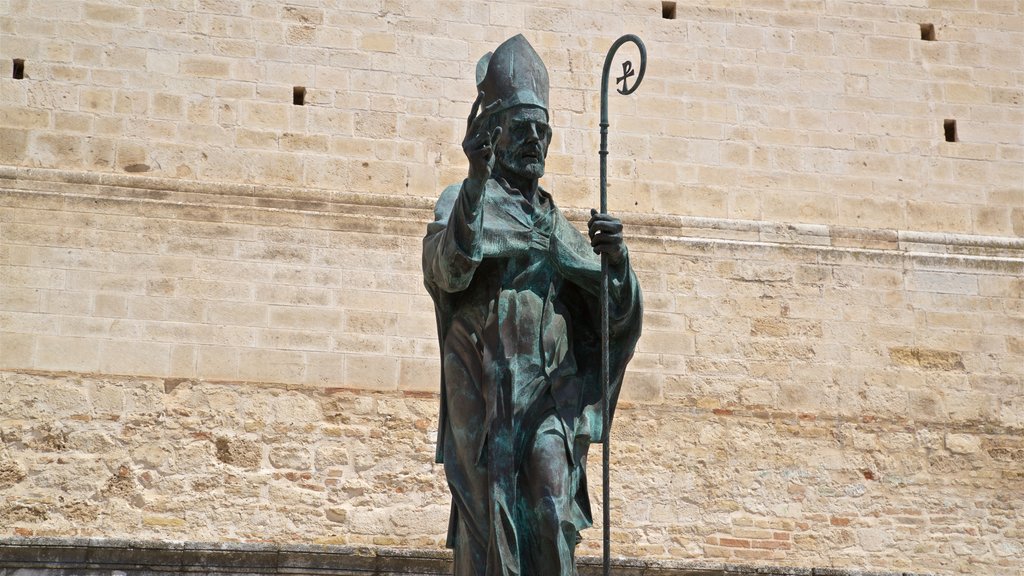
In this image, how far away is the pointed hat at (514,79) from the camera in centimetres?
514

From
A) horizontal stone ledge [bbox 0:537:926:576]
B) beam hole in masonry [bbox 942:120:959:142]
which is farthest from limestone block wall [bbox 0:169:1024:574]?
horizontal stone ledge [bbox 0:537:926:576]

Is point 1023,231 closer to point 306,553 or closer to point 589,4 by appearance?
point 589,4

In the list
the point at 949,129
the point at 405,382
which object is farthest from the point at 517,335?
the point at 949,129

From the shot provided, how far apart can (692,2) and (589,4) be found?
2.78 feet

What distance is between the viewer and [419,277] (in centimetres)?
1305

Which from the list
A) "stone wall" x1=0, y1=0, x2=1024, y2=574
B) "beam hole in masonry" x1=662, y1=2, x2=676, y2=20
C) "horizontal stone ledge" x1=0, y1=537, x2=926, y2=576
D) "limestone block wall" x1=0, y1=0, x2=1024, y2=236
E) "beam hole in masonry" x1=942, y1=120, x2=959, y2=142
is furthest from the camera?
"beam hole in masonry" x1=942, y1=120, x2=959, y2=142

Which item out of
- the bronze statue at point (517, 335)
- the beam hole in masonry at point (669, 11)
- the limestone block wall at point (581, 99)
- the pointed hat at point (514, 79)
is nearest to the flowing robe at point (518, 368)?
the bronze statue at point (517, 335)

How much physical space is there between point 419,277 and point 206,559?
3.44 metres

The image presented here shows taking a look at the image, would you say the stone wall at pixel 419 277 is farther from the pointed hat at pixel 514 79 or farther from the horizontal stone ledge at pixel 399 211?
the pointed hat at pixel 514 79

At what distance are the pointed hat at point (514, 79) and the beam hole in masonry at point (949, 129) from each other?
9849 mm

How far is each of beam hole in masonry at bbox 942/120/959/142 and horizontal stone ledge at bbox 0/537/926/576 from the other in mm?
5371

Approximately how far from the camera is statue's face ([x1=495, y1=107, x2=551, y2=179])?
513 centimetres

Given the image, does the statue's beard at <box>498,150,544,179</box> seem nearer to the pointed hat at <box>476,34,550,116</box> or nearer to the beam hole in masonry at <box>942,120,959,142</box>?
the pointed hat at <box>476,34,550,116</box>

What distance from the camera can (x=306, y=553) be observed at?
34.5 feet
